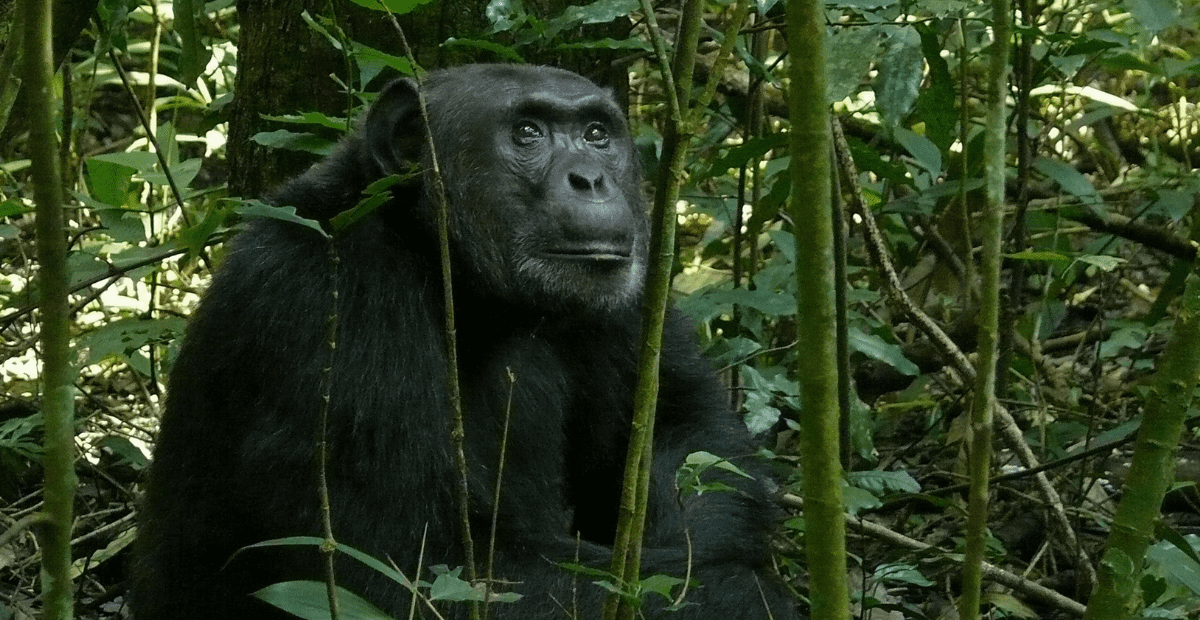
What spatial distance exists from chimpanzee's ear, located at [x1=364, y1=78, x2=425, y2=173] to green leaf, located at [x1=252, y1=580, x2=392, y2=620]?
1.95 metres

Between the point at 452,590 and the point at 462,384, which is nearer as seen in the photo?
the point at 452,590

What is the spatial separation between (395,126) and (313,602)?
2142mm

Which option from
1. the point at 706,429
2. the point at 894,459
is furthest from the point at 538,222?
the point at 894,459

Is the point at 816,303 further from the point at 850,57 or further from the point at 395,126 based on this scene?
the point at 395,126

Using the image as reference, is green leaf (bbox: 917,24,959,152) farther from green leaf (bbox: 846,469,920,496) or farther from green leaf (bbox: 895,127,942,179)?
green leaf (bbox: 846,469,920,496)

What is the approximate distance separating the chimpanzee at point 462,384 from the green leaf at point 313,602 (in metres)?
0.70

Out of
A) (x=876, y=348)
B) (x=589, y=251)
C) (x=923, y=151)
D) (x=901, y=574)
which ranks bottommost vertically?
(x=901, y=574)

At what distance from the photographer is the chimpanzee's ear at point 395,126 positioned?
460cm

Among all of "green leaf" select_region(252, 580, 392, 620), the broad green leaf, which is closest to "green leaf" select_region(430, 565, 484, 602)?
"green leaf" select_region(252, 580, 392, 620)

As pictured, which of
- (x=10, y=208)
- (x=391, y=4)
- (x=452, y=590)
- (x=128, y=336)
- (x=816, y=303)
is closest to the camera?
(x=816, y=303)

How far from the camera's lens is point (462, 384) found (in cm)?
447

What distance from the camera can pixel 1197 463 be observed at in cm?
571

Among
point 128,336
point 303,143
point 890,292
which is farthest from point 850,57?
point 128,336

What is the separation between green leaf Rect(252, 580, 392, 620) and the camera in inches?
111
